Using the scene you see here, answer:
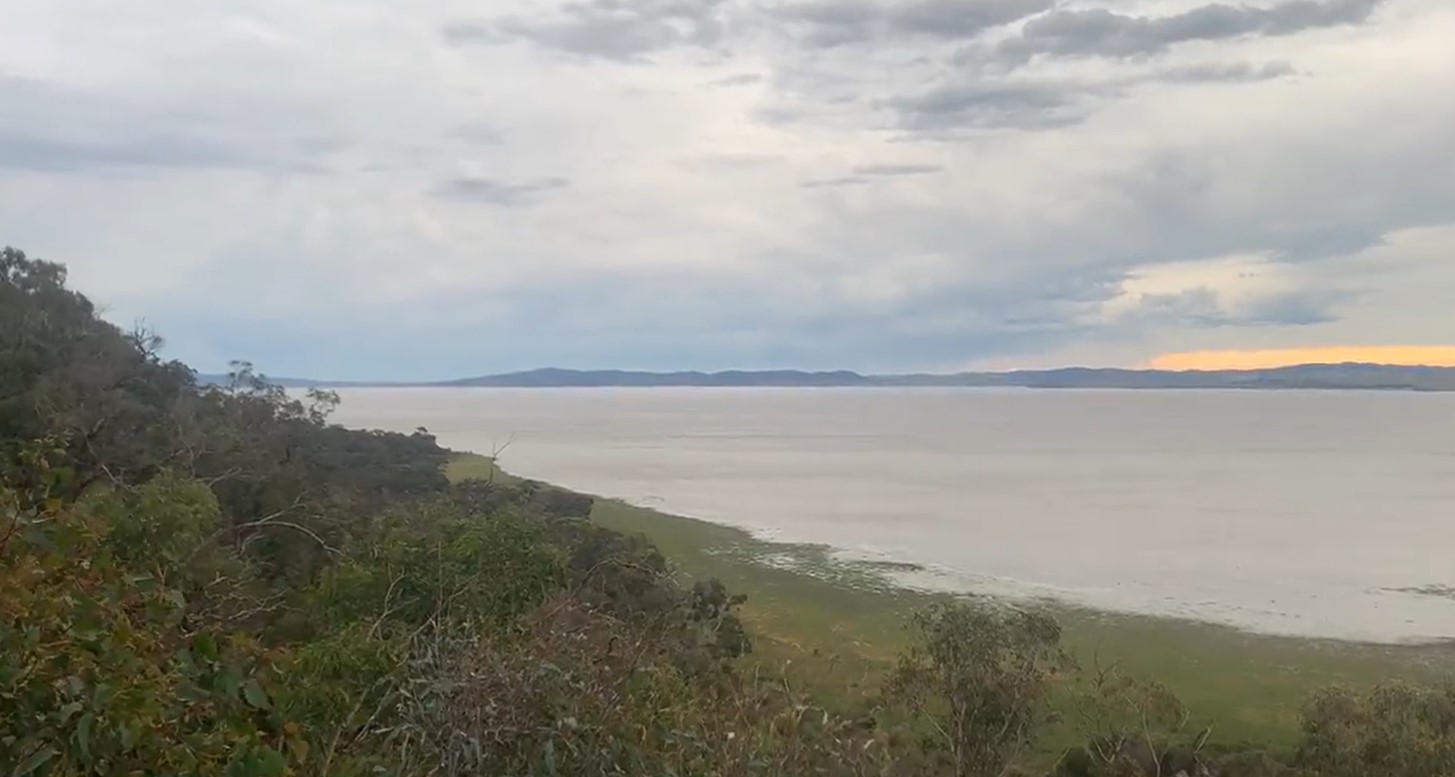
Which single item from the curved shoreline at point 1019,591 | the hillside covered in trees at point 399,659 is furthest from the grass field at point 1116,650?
the hillside covered in trees at point 399,659

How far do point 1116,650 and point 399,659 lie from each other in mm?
29937

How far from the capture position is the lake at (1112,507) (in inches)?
1629

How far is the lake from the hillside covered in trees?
489 centimetres

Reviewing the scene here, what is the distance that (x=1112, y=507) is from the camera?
67.2 meters

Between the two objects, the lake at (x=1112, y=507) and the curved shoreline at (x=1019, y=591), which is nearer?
the curved shoreline at (x=1019, y=591)

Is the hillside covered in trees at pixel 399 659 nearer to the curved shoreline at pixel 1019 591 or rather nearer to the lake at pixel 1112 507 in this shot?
the lake at pixel 1112 507

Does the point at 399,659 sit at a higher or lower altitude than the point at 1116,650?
higher

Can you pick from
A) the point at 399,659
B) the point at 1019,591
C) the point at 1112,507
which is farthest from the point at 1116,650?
the point at 1112,507

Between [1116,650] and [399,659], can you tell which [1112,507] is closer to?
[1116,650]

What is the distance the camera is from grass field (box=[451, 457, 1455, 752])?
26.3 m

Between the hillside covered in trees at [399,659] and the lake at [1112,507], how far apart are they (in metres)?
4.89

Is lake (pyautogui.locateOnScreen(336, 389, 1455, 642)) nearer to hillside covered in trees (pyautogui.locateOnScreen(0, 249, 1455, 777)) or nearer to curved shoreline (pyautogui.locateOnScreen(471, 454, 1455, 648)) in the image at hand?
curved shoreline (pyautogui.locateOnScreen(471, 454, 1455, 648))

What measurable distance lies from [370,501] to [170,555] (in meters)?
31.2

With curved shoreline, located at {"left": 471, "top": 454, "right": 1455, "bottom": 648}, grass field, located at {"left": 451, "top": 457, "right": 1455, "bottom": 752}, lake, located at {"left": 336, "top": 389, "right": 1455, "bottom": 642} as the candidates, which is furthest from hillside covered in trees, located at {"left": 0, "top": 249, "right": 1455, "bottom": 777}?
curved shoreline, located at {"left": 471, "top": 454, "right": 1455, "bottom": 648}
